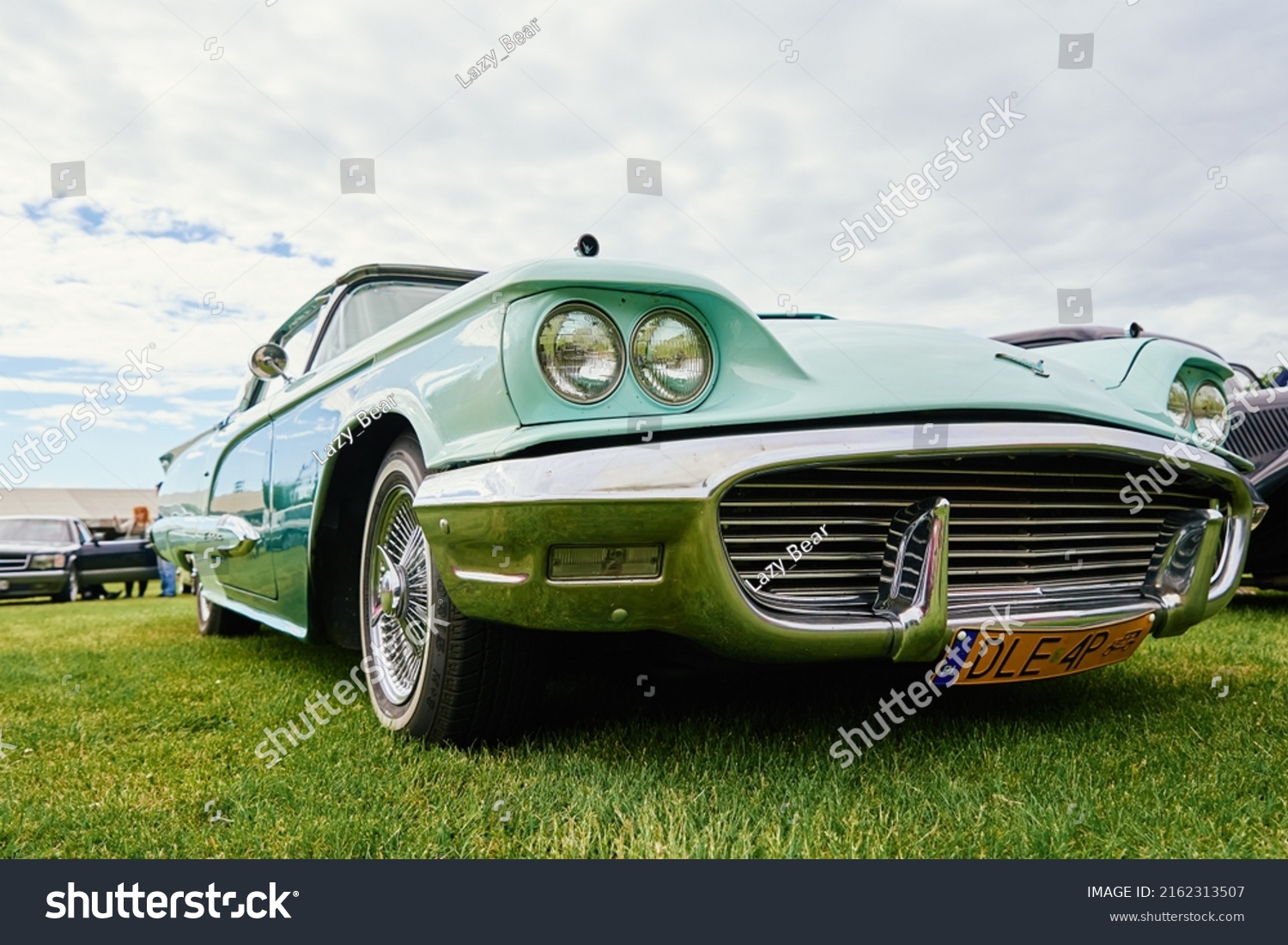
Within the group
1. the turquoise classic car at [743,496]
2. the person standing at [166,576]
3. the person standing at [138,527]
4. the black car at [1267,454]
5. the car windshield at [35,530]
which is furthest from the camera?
the person standing at [138,527]

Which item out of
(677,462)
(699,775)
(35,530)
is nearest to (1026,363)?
(677,462)

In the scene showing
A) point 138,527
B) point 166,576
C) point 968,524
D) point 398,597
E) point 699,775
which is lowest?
point 166,576

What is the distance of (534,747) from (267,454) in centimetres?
178

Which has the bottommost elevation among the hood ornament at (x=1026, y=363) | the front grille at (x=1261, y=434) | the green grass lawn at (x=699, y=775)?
the green grass lawn at (x=699, y=775)

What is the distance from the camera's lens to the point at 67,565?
11695 millimetres

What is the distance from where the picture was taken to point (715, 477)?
5.73ft

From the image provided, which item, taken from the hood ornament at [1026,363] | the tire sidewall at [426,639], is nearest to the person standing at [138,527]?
the tire sidewall at [426,639]

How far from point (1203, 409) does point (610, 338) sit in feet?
6.40

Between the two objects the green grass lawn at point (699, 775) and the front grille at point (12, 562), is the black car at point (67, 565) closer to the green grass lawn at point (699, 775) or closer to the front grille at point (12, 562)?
the front grille at point (12, 562)

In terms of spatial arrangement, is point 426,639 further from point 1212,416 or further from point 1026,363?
point 1212,416

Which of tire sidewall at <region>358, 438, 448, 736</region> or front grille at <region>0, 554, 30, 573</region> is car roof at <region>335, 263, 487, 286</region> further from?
front grille at <region>0, 554, 30, 573</region>

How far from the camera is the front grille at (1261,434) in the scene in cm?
432
